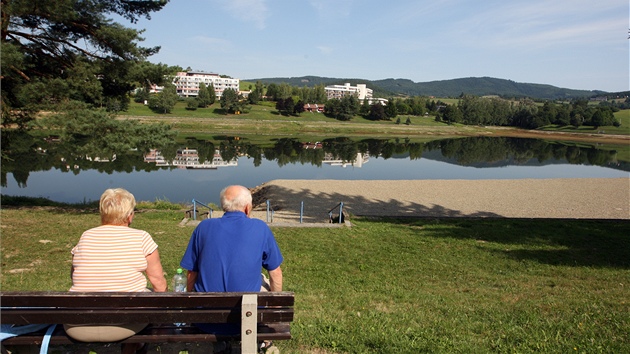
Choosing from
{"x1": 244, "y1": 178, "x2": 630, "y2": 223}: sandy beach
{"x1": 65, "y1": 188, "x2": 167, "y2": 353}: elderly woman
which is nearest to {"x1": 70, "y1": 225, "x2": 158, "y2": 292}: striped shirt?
{"x1": 65, "y1": 188, "x2": 167, "y2": 353}: elderly woman

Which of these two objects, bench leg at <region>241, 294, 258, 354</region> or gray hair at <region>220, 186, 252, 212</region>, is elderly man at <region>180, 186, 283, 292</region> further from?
bench leg at <region>241, 294, 258, 354</region>

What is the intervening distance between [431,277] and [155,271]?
17.4 ft

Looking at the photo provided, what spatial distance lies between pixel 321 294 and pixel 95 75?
947cm

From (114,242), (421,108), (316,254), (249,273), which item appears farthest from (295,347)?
(421,108)

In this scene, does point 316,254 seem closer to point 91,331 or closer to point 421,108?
point 91,331

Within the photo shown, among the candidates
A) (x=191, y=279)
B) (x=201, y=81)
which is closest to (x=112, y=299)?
(x=191, y=279)

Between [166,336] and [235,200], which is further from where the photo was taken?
[235,200]

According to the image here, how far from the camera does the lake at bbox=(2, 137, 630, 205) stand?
77.3 feet

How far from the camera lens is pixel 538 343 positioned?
3838 mm

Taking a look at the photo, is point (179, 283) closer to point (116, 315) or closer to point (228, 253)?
point (228, 253)

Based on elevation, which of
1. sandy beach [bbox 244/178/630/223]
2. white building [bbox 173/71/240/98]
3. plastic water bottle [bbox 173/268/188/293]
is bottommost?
sandy beach [bbox 244/178/630/223]

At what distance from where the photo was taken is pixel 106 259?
9.45 ft

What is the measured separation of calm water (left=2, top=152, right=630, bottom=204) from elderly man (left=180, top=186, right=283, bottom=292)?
18383mm

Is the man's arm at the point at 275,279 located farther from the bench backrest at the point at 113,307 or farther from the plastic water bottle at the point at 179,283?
the plastic water bottle at the point at 179,283
